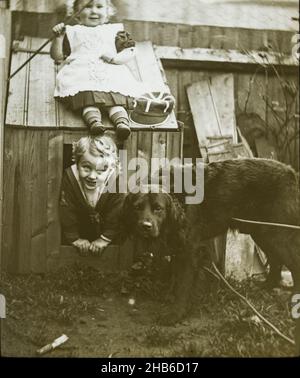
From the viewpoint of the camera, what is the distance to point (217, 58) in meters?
3.62

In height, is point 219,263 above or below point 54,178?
below

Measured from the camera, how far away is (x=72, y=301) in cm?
319

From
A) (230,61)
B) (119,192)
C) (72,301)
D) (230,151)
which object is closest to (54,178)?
(119,192)

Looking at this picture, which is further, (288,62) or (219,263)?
(288,62)

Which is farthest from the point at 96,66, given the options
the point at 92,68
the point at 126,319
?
the point at 126,319

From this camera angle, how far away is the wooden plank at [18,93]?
10.6 feet

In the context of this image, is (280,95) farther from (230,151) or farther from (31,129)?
(31,129)

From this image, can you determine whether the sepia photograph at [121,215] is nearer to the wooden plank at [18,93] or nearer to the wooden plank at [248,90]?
the wooden plank at [18,93]

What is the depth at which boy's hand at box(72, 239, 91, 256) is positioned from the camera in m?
3.24

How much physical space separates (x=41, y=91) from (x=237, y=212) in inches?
52.3

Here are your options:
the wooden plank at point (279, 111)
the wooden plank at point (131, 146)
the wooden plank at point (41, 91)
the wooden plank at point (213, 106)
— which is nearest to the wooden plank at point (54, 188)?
the wooden plank at point (41, 91)

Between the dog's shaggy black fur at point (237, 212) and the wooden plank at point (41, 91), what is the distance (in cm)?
67

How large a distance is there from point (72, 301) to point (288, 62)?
2007 millimetres

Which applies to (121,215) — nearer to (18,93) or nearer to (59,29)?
(18,93)
